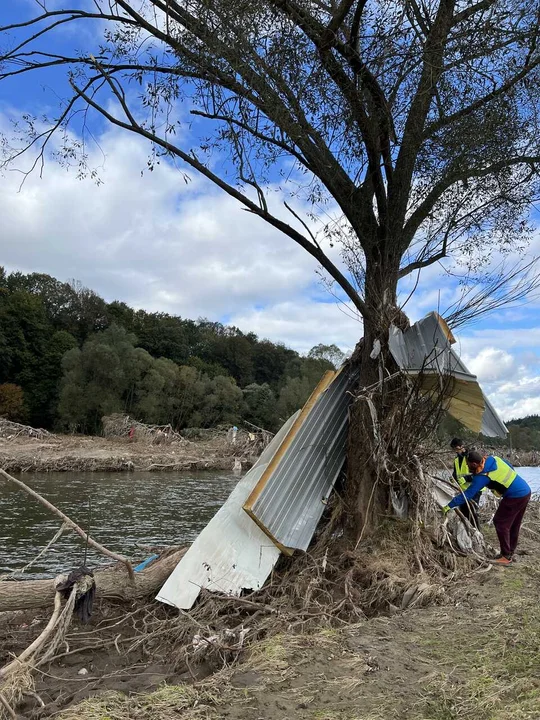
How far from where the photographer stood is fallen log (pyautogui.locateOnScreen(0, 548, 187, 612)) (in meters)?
6.29

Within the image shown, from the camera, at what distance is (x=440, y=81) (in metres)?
7.27

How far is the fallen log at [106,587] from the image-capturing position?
6.29 m

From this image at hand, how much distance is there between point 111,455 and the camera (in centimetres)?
3119

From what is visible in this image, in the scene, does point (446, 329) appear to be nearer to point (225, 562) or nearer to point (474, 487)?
point (474, 487)

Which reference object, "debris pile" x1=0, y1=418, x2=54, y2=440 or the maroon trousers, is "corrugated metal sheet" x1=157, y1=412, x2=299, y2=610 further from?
"debris pile" x1=0, y1=418, x2=54, y2=440

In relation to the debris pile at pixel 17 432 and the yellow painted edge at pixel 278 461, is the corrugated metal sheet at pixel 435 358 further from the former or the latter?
the debris pile at pixel 17 432

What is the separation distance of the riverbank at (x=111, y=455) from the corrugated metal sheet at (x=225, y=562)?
22754 millimetres

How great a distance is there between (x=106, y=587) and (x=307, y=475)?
289 cm

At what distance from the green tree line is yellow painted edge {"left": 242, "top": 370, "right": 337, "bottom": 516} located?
34.3 metres

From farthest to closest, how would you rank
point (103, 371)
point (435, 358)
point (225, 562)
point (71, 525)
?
point (103, 371)
point (435, 358)
point (225, 562)
point (71, 525)

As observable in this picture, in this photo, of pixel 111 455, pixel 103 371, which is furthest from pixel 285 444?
pixel 103 371

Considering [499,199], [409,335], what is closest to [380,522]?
[409,335]

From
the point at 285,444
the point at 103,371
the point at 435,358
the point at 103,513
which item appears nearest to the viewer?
the point at 435,358

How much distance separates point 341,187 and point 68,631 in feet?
21.9
